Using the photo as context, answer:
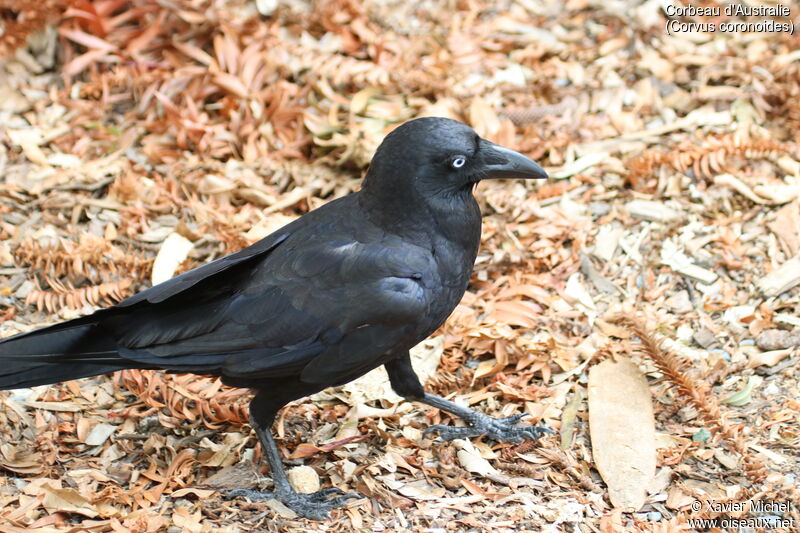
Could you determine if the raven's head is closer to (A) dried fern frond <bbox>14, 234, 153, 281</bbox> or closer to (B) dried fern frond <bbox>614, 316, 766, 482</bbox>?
(B) dried fern frond <bbox>614, 316, 766, 482</bbox>

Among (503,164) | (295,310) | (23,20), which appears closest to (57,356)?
(295,310)

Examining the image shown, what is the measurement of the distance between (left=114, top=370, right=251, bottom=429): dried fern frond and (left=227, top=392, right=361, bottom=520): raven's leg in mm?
440

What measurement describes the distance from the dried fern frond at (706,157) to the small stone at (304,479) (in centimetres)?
275

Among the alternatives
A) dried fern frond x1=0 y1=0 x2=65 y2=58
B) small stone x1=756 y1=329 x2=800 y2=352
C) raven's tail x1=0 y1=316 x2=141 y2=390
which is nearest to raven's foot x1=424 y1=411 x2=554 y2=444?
small stone x1=756 y1=329 x2=800 y2=352

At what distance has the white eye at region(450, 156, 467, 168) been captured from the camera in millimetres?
3956

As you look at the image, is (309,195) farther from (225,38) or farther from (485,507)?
(485,507)

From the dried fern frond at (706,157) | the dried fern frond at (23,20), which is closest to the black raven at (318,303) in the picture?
the dried fern frond at (706,157)

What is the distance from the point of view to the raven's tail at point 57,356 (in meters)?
3.89

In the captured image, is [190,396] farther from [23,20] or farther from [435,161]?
[23,20]

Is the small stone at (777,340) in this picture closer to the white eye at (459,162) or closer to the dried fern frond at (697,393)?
the dried fern frond at (697,393)

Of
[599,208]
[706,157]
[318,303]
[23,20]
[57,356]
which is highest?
[23,20]

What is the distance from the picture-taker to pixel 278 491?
407 cm

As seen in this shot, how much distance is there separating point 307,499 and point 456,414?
88 cm

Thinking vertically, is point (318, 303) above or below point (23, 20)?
below
